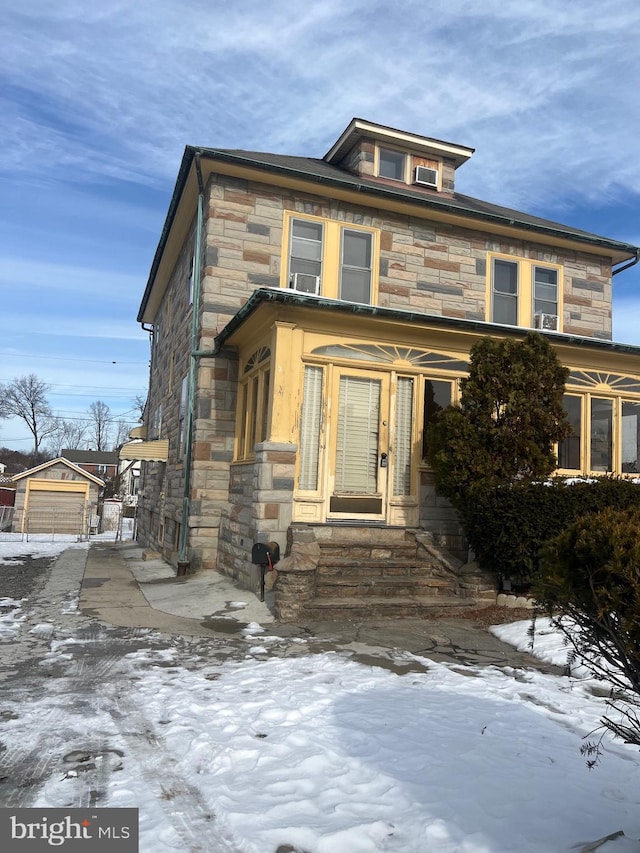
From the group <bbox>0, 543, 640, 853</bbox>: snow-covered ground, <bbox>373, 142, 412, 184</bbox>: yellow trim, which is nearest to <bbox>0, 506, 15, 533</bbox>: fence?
<bbox>373, 142, 412, 184</bbox>: yellow trim

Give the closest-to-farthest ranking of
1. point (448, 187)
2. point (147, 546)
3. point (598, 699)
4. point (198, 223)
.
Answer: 1. point (598, 699)
2. point (198, 223)
3. point (448, 187)
4. point (147, 546)

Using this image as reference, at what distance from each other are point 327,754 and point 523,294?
1098 cm

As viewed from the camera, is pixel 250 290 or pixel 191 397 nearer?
pixel 191 397

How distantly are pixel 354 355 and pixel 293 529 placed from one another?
2611 mm

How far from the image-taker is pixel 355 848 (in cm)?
265

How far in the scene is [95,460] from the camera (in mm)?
64375

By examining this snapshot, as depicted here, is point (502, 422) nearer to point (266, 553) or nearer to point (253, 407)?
point (266, 553)

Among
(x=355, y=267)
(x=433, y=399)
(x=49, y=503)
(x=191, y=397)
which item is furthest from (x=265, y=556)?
(x=49, y=503)

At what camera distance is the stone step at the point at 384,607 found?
700cm

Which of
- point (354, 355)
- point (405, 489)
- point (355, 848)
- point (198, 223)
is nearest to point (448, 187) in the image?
point (198, 223)

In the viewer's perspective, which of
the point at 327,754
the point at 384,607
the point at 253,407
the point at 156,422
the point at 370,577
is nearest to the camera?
the point at 327,754

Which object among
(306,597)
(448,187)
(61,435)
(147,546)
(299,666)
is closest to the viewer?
(299,666)

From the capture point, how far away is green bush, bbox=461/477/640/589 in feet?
24.8

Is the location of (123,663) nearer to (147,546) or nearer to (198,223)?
(198,223)
